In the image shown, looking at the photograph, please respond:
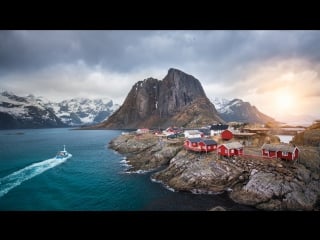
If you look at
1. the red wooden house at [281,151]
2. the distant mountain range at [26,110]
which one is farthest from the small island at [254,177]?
the distant mountain range at [26,110]

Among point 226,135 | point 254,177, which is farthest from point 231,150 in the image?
point 226,135

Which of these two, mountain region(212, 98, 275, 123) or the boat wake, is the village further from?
the boat wake

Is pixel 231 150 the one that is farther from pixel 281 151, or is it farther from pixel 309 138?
pixel 309 138

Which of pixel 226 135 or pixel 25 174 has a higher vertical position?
pixel 226 135

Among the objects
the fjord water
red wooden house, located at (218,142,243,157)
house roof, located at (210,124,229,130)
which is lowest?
the fjord water

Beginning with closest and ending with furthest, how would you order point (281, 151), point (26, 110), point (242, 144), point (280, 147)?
point (281, 151) < point (280, 147) < point (242, 144) < point (26, 110)

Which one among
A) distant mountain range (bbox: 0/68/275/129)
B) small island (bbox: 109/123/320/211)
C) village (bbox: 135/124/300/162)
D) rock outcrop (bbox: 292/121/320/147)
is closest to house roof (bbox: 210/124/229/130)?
village (bbox: 135/124/300/162)

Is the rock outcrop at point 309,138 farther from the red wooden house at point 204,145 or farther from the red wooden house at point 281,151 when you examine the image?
the red wooden house at point 204,145
